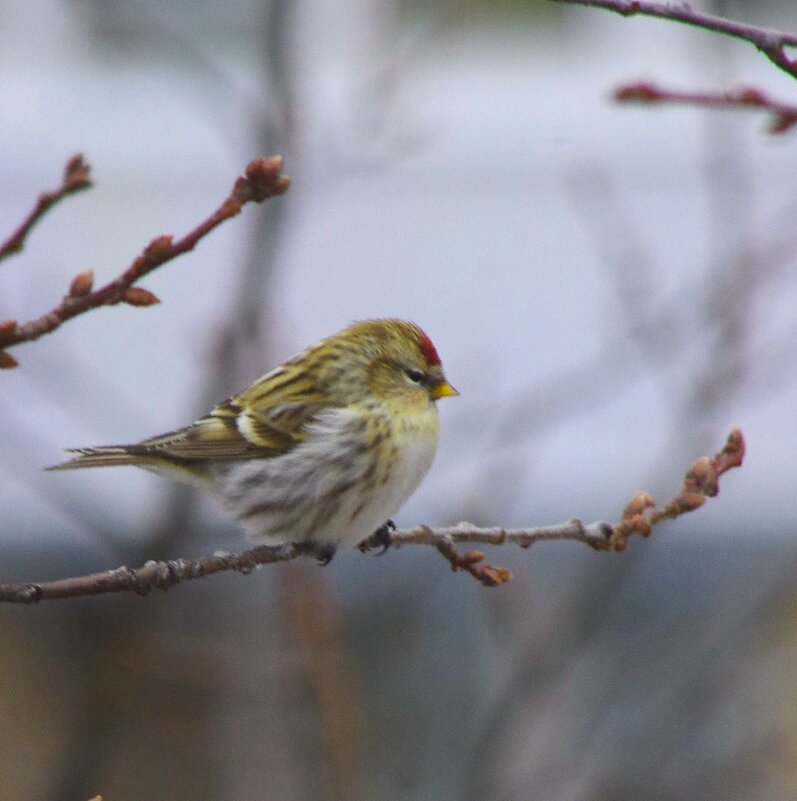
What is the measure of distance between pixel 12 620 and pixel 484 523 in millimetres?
2098

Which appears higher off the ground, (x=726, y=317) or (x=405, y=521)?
(x=726, y=317)

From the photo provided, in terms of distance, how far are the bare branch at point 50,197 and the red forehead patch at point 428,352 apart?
136 cm

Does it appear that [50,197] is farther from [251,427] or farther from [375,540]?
[251,427]

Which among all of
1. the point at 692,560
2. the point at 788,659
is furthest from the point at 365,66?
the point at 788,659

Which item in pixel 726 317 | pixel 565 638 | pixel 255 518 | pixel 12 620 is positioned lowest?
pixel 12 620

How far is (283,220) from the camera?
10.8ft

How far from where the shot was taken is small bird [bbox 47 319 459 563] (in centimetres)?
275

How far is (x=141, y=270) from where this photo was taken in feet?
4.84

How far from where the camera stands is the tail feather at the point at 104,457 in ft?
8.24

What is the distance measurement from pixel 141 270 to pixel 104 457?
1.23 meters

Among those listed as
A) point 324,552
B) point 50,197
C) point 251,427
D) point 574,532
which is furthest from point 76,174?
point 251,427

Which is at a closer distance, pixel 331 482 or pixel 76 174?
pixel 76 174

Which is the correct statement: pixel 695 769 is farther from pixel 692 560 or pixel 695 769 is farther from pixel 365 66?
pixel 365 66

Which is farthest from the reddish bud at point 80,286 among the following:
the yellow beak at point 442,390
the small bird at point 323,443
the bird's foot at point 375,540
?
the yellow beak at point 442,390
